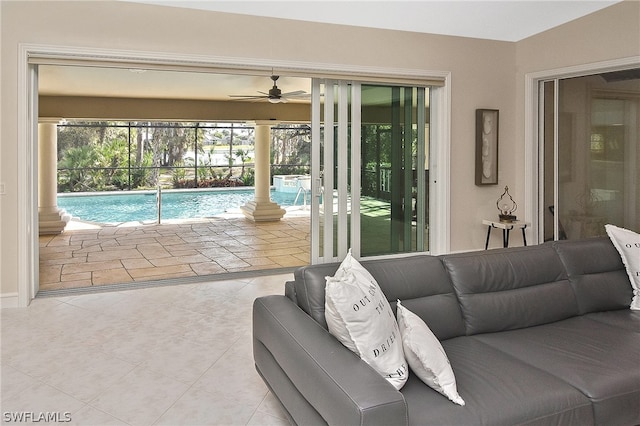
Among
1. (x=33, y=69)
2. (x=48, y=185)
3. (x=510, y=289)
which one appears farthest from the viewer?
(x=48, y=185)

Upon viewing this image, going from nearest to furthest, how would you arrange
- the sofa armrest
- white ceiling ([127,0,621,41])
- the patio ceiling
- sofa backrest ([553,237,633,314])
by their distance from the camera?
the sofa armrest → sofa backrest ([553,237,633,314]) → white ceiling ([127,0,621,41]) → the patio ceiling

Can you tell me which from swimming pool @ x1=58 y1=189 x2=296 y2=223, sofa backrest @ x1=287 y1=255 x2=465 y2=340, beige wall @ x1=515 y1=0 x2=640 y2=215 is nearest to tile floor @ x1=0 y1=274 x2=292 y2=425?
sofa backrest @ x1=287 y1=255 x2=465 y2=340

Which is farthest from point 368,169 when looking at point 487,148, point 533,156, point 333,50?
point 533,156

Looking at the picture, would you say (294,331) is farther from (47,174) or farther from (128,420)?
(47,174)

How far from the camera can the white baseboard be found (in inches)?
164

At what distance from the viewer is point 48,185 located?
27.7 feet

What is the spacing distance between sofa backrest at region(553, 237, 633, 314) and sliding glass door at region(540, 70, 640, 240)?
90.5 inches

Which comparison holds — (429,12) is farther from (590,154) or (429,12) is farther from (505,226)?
(505,226)

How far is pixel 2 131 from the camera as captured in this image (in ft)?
13.5

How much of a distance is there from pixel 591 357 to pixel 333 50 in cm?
383

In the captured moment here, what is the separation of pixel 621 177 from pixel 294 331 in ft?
14.3

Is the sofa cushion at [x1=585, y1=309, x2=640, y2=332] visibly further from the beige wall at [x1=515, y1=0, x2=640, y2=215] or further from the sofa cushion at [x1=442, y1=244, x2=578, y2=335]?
the beige wall at [x1=515, y1=0, x2=640, y2=215]

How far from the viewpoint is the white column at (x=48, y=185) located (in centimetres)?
825

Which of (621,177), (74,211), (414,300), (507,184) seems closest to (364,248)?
(507,184)
